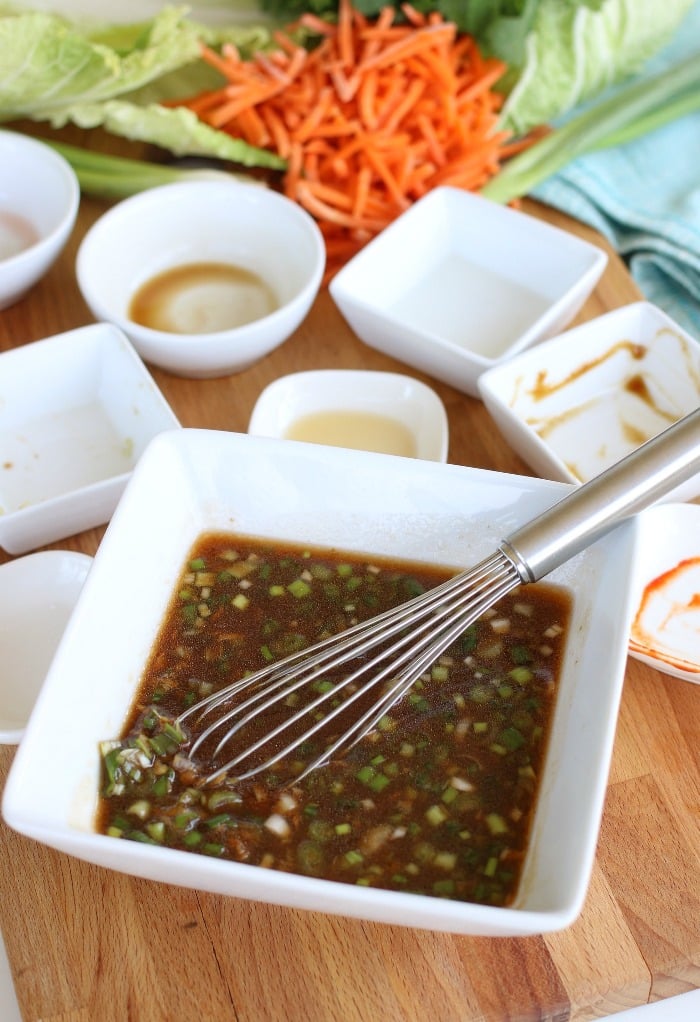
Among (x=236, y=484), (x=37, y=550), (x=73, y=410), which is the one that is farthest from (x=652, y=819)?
(x=73, y=410)

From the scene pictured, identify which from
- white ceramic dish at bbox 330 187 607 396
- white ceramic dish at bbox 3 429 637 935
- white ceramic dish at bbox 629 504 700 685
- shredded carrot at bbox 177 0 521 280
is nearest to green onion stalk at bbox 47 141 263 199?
shredded carrot at bbox 177 0 521 280

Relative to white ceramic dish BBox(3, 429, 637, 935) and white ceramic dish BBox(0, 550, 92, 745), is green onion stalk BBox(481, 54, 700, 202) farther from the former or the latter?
white ceramic dish BBox(0, 550, 92, 745)

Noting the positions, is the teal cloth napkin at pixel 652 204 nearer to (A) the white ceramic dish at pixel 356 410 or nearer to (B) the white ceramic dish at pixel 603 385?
(B) the white ceramic dish at pixel 603 385

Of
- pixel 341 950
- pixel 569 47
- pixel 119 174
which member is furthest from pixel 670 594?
pixel 119 174

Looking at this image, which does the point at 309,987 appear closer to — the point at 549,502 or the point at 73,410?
the point at 549,502

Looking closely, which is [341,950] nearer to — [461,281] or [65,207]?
[461,281]

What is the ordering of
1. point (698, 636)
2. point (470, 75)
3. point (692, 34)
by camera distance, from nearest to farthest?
point (698, 636) → point (470, 75) → point (692, 34)
